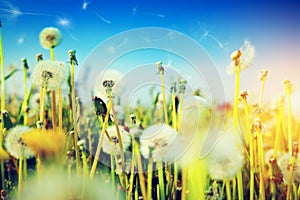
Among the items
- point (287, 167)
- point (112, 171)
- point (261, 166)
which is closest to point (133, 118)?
point (112, 171)

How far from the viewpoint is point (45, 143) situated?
6.55 feet

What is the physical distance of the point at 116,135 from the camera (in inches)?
78.6

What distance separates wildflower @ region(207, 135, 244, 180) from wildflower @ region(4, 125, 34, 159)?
74 centimetres

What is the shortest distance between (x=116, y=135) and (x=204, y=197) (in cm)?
45

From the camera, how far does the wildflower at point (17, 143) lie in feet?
6.57

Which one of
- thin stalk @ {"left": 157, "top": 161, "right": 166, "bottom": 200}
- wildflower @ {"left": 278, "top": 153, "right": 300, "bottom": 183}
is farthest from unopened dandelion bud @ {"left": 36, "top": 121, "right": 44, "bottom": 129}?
wildflower @ {"left": 278, "top": 153, "right": 300, "bottom": 183}

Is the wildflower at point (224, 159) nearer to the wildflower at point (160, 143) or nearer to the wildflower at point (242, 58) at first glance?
the wildflower at point (160, 143)

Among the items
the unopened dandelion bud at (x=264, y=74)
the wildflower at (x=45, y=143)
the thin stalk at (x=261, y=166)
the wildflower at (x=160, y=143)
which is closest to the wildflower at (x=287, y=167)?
the thin stalk at (x=261, y=166)

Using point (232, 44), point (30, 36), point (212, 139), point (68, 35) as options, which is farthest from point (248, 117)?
point (30, 36)

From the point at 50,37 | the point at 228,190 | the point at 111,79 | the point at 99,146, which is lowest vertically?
the point at 228,190

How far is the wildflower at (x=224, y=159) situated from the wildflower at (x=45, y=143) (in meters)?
0.62

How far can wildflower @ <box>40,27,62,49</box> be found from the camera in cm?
197

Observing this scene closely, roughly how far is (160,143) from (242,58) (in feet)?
1.64

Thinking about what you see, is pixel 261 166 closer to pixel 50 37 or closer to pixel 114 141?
pixel 114 141
